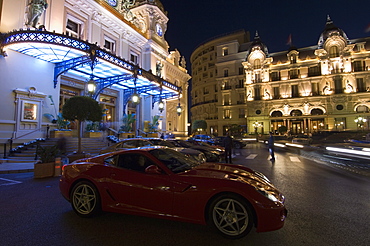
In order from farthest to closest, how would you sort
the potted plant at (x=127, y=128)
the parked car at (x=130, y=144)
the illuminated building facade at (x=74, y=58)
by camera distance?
1. the potted plant at (x=127, y=128)
2. the illuminated building facade at (x=74, y=58)
3. the parked car at (x=130, y=144)

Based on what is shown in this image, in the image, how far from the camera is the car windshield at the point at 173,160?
3796 mm

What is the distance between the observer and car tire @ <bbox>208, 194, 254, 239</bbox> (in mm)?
3010

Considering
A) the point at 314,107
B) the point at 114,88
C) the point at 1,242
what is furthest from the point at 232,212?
the point at 314,107

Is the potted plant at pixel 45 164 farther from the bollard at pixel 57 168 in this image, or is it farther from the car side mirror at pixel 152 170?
the car side mirror at pixel 152 170

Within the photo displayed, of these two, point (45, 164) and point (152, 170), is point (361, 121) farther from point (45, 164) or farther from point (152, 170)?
point (45, 164)

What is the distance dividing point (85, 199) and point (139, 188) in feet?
4.29

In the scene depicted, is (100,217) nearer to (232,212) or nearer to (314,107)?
(232,212)

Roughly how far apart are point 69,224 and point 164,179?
76.6 inches

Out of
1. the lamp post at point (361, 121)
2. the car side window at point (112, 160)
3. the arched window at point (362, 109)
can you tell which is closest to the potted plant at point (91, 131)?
the car side window at point (112, 160)

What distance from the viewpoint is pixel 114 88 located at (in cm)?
2278

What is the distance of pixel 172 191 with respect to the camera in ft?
10.9

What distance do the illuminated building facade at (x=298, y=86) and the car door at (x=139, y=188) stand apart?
4498 centimetres

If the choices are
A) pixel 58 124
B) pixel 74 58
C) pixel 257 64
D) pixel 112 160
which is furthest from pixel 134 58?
pixel 257 64

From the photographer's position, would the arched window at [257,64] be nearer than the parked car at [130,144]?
No
